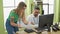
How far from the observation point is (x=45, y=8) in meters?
5.04

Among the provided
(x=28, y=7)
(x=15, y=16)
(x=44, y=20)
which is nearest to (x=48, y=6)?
(x=28, y=7)

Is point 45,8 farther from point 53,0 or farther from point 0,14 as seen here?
point 0,14

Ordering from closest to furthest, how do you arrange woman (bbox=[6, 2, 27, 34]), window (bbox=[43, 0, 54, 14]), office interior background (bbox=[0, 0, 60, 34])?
1. woman (bbox=[6, 2, 27, 34])
2. office interior background (bbox=[0, 0, 60, 34])
3. window (bbox=[43, 0, 54, 14])

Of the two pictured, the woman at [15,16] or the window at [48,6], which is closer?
the woman at [15,16]

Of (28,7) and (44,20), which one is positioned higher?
(28,7)

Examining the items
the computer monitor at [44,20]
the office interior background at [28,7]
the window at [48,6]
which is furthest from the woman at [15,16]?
the window at [48,6]

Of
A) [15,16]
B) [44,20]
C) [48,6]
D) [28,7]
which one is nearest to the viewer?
[44,20]

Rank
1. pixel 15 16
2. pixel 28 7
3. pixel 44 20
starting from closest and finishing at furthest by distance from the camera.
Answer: pixel 44 20, pixel 15 16, pixel 28 7

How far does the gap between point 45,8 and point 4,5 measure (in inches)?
64.2

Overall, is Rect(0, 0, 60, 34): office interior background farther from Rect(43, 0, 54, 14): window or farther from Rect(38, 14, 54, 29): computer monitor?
Rect(38, 14, 54, 29): computer monitor

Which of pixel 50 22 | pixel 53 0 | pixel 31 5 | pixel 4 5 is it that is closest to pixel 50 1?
pixel 53 0

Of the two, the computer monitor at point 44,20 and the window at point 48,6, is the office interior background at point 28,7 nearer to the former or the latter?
the window at point 48,6

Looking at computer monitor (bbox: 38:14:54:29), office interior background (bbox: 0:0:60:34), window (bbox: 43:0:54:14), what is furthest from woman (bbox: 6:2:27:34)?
window (bbox: 43:0:54:14)

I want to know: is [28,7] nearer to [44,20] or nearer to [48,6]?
[48,6]
